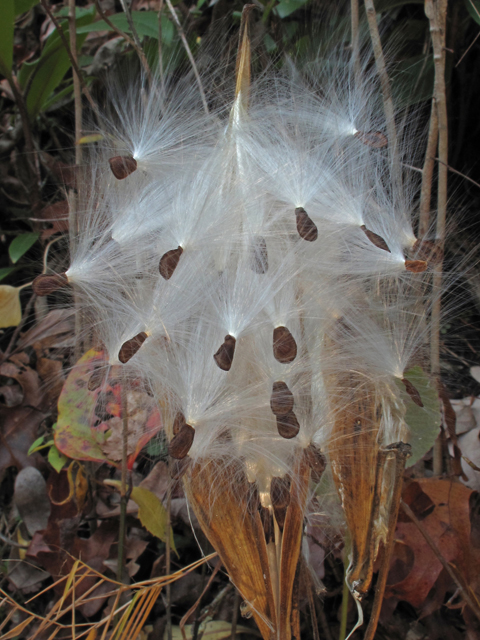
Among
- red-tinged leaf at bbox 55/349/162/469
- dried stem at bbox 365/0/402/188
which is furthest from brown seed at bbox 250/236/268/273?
red-tinged leaf at bbox 55/349/162/469

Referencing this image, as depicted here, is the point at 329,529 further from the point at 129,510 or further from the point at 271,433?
the point at 129,510

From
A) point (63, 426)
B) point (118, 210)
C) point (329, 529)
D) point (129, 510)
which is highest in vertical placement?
point (118, 210)

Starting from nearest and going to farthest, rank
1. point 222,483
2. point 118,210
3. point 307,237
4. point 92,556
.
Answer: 1. point 307,237
2. point 222,483
3. point 118,210
4. point 92,556

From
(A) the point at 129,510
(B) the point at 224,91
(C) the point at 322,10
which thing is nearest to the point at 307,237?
(B) the point at 224,91

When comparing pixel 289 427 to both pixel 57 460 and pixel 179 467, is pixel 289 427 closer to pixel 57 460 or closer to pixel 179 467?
pixel 179 467

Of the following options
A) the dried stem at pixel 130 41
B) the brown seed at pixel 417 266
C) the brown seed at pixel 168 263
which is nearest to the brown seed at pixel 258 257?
the brown seed at pixel 168 263

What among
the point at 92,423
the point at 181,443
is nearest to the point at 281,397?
the point at 181,443

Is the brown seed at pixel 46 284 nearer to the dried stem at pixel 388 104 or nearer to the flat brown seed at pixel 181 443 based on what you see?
the flat brown seed at pixel 181 443
